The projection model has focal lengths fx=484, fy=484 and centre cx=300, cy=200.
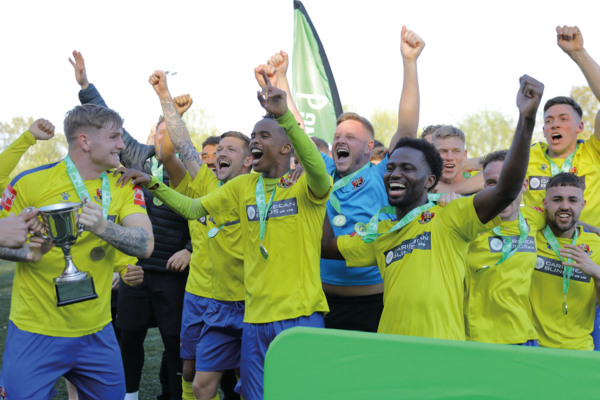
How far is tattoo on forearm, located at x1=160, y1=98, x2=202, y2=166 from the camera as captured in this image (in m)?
4.22

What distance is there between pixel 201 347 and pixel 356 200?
1.71 meters

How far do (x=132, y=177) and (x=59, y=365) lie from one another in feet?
4.14

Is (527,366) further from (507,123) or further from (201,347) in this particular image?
(507,123)

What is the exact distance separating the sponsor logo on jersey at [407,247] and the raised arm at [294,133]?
0.63 meters

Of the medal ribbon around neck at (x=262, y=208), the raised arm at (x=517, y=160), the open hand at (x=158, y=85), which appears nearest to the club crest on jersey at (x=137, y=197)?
the medal ribbon around neck at (x=262, y=208)

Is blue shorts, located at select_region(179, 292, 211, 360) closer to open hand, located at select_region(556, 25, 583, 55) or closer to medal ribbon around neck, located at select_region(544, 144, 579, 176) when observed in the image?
medal ribbon around neck, located at select_region(544, 144, 579, 176)

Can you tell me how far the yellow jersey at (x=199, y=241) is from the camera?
443 centimetres

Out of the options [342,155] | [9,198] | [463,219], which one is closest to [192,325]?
[9,198]

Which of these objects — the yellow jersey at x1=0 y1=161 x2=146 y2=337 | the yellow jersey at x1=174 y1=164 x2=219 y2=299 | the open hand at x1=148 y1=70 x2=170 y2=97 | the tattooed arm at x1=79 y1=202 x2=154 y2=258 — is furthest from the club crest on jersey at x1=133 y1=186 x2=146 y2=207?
the open hand at x1=148 y1=70 x2=170 y2=97

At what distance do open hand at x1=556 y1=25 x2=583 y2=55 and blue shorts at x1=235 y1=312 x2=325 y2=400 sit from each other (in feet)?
10.5

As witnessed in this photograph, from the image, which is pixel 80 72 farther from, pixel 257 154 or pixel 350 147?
pixel 350 147

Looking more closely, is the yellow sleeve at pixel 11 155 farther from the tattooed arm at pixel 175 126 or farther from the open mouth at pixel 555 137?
the open mouth at pixel 555 137

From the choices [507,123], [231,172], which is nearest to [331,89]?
[231,172]

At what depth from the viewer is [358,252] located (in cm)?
292
